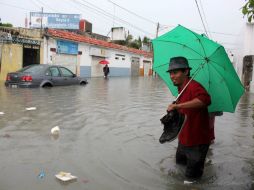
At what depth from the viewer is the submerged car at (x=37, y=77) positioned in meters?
17.4

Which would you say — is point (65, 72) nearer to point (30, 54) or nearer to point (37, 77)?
point (37, 77)

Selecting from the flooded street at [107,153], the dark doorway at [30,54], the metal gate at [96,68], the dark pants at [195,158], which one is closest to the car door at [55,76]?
the flooded street at [107,153]

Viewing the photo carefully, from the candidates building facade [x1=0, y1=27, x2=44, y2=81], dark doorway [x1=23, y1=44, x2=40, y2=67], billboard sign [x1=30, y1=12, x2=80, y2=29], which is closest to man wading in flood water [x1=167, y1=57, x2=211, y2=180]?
building facade [x1=0, y1=27, x2=44, y2=81]

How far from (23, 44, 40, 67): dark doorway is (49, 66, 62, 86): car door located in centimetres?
861

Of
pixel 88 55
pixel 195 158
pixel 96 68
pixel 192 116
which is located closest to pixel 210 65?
pixel 192 116

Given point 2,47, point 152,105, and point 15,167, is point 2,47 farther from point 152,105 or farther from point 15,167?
point 15,167

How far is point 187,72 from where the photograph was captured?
4.59 metres

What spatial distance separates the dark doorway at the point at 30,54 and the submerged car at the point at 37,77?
8.70 metres

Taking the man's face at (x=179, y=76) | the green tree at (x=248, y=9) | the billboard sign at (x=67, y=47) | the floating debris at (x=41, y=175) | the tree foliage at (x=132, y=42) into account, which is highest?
the tree foliage at (x=132, y=42)

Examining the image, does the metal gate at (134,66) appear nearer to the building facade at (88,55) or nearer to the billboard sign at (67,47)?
the building facade at (88,55)

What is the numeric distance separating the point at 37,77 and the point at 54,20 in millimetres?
20278

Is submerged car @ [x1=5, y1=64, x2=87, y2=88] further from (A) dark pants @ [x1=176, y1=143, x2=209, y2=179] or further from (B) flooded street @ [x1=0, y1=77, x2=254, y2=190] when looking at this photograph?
(A) dark pants @ [x1=176, y1=143, x2=209, y2=179]

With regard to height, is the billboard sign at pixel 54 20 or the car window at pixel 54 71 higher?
the billboard sign at pixel 54 20

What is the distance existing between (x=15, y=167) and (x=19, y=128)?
2.78m
